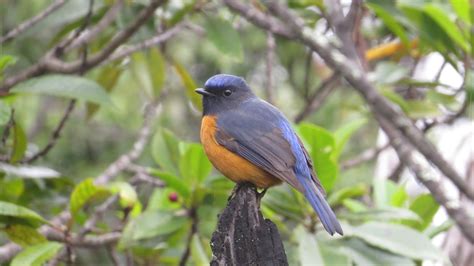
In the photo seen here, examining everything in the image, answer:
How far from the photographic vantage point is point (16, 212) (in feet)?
12.3

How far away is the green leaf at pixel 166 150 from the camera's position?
4484 mm

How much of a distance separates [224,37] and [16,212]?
1702 millimetres

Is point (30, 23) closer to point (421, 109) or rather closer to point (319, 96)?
point (421, 109)

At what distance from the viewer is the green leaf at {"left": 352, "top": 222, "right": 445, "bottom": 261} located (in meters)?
3.95

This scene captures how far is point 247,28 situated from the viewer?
869cm

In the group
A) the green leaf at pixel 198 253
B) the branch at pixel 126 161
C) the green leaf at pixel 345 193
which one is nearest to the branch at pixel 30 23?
the branch at pixel 126 161

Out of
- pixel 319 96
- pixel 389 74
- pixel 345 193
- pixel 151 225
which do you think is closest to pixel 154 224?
pixel 151 225

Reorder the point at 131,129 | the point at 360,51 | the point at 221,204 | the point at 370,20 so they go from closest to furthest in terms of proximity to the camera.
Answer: the point at 221,204
the point at 360,51
the point at 370,20
the point at 131,129

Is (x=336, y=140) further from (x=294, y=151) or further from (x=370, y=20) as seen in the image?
(x=370, y=20)

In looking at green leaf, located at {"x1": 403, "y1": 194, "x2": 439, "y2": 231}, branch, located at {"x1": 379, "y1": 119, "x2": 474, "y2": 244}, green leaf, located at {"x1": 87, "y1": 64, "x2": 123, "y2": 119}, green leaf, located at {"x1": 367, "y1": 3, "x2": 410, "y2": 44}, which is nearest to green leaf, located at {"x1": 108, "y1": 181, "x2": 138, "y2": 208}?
green leaf, located at {"x1": 87, "y1": 64, "x2": 123, "y2": 119}

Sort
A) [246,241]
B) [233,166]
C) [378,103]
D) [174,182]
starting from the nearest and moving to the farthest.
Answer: [378,103] < [246,241] < [233,166] < [174,182]

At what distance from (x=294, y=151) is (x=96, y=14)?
5.21 feet

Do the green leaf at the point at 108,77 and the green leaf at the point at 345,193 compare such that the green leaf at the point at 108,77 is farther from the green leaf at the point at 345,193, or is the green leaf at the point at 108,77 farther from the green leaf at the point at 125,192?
the green leaf at the point at 345,193

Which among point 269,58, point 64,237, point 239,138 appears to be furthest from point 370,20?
point 64,237
